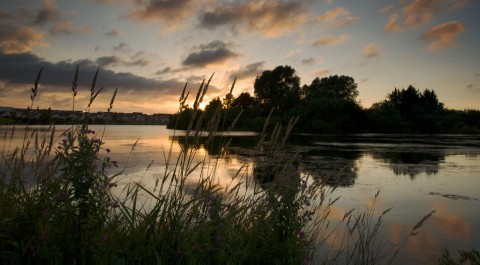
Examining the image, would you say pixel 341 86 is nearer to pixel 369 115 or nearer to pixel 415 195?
pixel 369 115

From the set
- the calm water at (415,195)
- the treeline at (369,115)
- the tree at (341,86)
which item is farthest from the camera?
the tree at (341,86)

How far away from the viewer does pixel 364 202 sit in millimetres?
7727

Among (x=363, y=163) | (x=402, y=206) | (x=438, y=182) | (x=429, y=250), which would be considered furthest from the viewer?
(x=363, y=163)

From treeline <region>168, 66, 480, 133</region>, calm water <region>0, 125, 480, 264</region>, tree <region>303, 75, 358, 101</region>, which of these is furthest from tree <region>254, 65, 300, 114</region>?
calm water <region>0, 125, 480, 264</region>

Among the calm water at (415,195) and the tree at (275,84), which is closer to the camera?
the calm water at (415,195)

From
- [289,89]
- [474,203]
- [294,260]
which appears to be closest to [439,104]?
[289,89]

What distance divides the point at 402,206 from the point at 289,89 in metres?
63.2

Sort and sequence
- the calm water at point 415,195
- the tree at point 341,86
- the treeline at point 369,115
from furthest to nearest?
the tree at point 341,86, the treeline at point 369,115, the calm water at point 415,195

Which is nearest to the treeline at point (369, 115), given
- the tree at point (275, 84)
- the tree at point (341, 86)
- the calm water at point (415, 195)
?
the tree at point (275, 84)

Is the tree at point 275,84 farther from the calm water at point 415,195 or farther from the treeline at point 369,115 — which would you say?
the calm water at point 415,195

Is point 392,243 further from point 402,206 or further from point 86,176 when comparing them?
point 86,176

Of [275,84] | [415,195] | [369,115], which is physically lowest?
A: [415,195]

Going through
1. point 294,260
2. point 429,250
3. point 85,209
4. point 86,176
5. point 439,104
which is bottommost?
point 429,250

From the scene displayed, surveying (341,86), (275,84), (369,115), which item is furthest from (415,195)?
(341,86)
